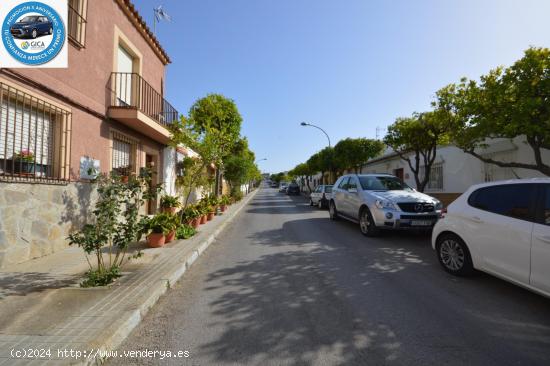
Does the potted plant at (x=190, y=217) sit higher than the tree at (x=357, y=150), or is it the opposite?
the tree at (x=357, y=150)

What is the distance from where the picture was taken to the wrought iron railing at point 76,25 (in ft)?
20.1

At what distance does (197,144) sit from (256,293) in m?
5.21

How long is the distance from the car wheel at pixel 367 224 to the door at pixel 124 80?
295 inches

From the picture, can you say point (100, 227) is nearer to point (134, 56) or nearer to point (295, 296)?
point (295, 296)

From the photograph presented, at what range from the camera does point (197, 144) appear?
26.0 feet

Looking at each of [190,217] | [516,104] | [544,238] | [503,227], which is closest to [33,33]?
[190,217]

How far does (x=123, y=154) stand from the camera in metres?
8.48

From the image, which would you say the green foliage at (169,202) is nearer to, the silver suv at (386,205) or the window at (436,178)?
the silver suv at (386,205)

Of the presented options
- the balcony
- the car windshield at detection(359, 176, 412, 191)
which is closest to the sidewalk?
the balcony

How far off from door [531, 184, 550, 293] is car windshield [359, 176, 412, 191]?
494 centimetres

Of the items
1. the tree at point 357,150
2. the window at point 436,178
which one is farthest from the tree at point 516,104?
the tree at point 357,150

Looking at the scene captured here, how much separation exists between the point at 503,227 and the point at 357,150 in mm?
19826

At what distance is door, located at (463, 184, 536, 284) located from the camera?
3336mm

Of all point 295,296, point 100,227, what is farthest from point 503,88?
point 100,227
